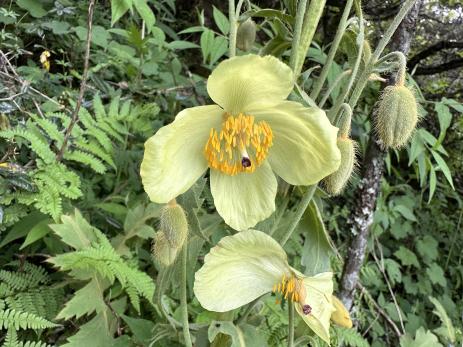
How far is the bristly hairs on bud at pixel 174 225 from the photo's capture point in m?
1.06

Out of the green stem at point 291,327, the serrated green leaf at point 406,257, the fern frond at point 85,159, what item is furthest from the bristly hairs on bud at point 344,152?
the serrated green leaf at point 406,257

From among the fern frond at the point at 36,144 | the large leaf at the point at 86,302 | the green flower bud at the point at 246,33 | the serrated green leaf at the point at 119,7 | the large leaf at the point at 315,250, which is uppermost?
the green flower bud at the point at 246,33

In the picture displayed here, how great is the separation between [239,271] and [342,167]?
1.15ft

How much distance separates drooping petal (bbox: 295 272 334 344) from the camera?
1091 mm

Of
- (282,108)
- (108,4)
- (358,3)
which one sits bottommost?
(108,4)

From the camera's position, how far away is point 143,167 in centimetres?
95

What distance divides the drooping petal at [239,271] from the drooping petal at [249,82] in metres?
0.30

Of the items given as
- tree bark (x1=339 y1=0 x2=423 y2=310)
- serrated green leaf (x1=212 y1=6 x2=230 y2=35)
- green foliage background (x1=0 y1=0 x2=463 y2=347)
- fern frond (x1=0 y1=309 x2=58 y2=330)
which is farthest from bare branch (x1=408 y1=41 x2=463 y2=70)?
fern frond (x1=0 y1=309 x2=58 y2=330)

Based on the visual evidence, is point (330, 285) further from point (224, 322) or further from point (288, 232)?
point (224, 322)

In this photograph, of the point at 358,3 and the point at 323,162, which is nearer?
the point at 323,162

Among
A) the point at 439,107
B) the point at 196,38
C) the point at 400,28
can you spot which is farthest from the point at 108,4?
the point at 439,107

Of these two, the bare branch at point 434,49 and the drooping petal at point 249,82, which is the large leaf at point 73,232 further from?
the bare branch at point 434,49

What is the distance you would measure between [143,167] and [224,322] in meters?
0.42

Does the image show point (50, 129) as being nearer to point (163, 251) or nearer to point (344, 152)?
point (163, 251)
